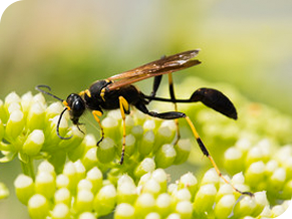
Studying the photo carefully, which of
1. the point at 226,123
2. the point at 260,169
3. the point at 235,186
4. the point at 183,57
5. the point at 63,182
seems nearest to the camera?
the point at 63,182

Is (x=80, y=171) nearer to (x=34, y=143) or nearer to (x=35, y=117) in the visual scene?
(x=34, y=143)

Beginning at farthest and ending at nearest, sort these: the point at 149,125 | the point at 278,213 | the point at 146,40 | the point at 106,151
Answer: the point at 146,40, the point at 149,125, the point at 106,151, the point at 278,213

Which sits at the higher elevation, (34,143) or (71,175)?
(34,143)

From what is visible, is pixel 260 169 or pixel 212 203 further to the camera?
pixel 260 169

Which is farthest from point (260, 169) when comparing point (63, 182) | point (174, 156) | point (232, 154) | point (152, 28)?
point (152, 28)

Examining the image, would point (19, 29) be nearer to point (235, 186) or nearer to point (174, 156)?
point (174, 156)

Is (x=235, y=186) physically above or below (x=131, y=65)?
below

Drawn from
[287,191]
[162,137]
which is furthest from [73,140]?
[287,191]
